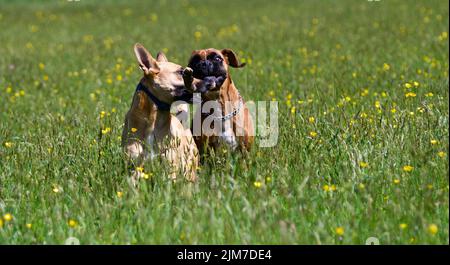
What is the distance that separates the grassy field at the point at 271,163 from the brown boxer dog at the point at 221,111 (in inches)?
16.9

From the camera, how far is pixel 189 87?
6.36 meters

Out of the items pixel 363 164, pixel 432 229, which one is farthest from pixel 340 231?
pixel 363 164

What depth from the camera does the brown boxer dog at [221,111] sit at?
6902 millimetres

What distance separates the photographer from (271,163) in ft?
18.7

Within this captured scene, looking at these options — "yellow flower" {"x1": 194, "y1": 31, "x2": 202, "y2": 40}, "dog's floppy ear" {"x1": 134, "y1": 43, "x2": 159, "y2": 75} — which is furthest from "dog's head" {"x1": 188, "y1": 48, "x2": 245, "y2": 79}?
"yellow flower" {"x1": 194, "y1": 31, "x2": 202, "y2": 40}

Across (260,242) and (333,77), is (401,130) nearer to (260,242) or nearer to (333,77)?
(260,242)

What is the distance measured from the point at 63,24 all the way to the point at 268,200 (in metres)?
19.1

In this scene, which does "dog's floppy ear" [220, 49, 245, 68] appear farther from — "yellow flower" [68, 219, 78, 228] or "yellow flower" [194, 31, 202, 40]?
"yellow flower" [194, 31, 202, 40]

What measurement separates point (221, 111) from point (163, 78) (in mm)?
931

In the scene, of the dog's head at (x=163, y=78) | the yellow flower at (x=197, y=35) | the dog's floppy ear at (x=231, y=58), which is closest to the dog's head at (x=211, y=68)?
the dog's floppy ear at (x=231, y=58)

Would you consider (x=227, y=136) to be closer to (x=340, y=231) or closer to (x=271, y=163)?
(x=271, y=163)

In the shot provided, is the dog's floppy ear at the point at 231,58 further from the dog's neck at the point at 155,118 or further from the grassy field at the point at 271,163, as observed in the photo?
the dog's neck at the point at 155,118

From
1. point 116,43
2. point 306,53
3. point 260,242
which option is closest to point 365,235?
point 260,242

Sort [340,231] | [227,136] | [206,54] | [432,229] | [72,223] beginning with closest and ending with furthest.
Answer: [432,229], [340,231], [72,223], [227,136], [206,54]
